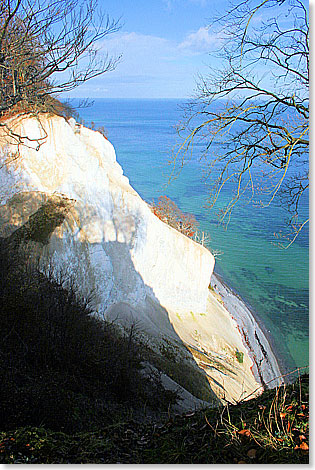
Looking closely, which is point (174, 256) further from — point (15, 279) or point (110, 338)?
point (15, 279)

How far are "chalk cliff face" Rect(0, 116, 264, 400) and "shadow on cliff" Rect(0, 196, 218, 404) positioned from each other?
0.12 feet

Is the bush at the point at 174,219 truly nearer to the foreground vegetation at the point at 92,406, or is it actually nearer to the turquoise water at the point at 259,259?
the turquoise water at the point at 259,259

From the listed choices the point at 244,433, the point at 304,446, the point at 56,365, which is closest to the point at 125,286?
the point at 56,365

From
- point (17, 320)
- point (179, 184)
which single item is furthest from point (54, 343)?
point (179, 184)

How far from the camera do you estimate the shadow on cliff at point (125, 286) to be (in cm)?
1067

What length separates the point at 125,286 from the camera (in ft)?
43.7

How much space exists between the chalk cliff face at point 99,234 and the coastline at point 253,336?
2.70m

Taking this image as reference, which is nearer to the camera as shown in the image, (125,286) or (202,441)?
(202,441)

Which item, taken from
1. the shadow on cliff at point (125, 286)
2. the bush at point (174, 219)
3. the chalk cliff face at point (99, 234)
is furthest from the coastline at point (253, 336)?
the shadow on cliff at point (125, 286)

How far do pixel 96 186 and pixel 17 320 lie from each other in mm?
7279

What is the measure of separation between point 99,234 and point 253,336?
47.1 ft

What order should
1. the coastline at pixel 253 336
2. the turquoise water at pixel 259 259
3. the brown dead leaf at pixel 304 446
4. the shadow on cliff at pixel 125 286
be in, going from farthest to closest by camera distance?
the turquoise water at pixel 259 259, the coastline at pixel 253 336, the shadow on cliff at pixel 125 286, the brown dead leaf at pixel 304 446

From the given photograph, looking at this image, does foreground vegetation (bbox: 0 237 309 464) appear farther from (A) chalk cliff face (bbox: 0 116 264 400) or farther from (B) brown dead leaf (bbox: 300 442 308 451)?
(A) chalk cliff face (bbox: 0 116 264 400)

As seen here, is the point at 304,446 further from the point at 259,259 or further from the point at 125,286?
the point at 259,259
